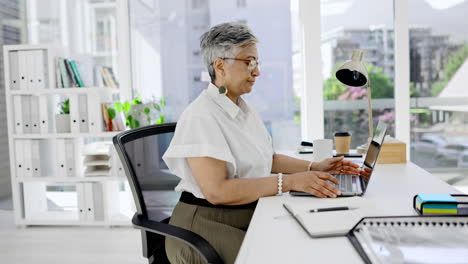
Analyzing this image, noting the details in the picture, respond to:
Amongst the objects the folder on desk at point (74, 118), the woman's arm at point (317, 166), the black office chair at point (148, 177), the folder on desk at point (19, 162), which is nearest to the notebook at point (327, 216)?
the black office chair at point (148, 177)

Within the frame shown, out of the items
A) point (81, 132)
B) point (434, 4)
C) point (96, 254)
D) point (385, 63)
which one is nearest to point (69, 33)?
point (81, 132)

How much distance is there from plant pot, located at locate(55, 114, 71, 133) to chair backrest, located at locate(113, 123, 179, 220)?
2039 mm

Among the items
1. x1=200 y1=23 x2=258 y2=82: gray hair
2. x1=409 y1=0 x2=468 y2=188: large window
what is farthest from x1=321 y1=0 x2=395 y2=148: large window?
x1=200 y1=23 x2=258 y2=82: gray hair

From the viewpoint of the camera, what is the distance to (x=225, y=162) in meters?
1.65

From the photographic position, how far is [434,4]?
3.92m

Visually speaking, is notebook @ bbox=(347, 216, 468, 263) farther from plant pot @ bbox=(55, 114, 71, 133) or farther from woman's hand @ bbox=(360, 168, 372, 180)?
plant pot @ bbox=(55, 114, 71, 133)

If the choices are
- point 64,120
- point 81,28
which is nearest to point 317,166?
point 64,120

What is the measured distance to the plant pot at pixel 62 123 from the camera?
385 centimetres

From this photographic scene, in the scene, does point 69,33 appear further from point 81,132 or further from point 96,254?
point 96,254

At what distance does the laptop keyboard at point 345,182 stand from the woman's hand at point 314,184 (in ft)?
0.24

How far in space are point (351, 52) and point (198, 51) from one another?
4.12 feet

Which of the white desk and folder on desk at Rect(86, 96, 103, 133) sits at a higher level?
folder on desk at Rect(86, 96, 103, 133)

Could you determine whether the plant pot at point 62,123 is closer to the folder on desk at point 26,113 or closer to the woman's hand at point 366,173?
the folder on desk at point 26,113

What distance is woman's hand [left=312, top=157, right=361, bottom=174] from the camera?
75.9 inches
